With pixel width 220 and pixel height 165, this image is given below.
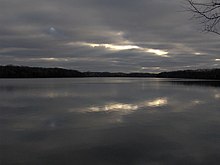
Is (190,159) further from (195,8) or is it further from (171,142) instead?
(195,8)

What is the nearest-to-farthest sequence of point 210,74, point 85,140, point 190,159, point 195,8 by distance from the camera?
point 195,8
point 190,159
point 85,140
point 210,74

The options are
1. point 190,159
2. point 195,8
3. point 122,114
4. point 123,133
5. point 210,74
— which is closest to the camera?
point 195,8

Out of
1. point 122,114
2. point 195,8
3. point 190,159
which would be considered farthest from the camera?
point 122,114

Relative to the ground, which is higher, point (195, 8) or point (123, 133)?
point (195, 8)

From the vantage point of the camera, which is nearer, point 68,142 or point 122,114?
point 68,142

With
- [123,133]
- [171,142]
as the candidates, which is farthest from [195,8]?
[123,133]

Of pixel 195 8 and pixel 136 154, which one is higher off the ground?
pixel 195 8

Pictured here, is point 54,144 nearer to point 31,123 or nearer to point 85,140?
point 85,140

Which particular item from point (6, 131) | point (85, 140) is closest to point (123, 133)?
point (85, 140)

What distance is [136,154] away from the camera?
7488 mm

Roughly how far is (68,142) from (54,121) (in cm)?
403

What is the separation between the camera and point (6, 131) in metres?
10.1

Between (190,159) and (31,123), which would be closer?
(190,159)

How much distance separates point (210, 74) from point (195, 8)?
11971cm
